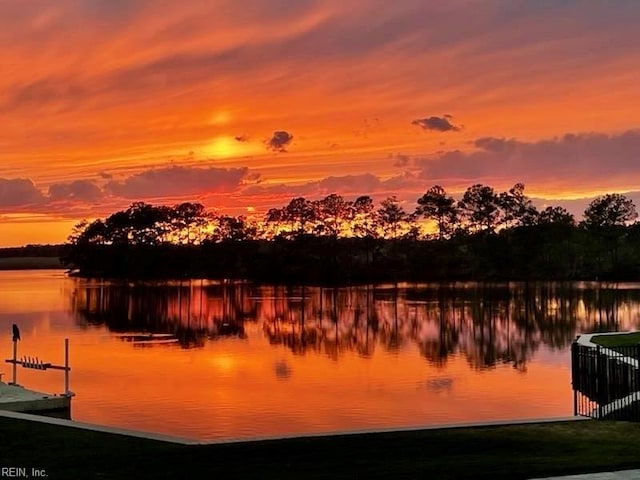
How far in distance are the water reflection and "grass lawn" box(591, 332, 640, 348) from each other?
11.2 feet

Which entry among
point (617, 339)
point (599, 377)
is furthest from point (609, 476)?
point (617, 339)

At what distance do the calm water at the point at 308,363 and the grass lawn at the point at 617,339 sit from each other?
146 centimetres

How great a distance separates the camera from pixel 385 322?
42656 mm

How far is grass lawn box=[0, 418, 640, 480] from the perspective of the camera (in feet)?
28.7

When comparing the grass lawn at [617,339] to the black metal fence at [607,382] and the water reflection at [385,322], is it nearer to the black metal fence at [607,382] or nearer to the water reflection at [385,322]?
the black metal fence at [607,382]

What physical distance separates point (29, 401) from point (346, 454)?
408 inches

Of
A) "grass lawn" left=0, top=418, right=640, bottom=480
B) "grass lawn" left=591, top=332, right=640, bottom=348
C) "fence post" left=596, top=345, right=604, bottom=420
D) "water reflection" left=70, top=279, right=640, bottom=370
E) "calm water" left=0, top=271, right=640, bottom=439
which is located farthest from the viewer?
"water reflection" left=70, top=279, right=640, bottom=370

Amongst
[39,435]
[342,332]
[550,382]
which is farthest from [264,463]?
[342,332]

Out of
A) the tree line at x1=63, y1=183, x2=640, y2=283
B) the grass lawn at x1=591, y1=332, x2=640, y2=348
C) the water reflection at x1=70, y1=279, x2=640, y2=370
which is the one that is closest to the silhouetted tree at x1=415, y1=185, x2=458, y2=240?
the tree line at x1=63, y1=183, x2=640, y2=283

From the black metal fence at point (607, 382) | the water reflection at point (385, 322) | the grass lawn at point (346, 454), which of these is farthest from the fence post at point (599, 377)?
the water reflection at point (385, 322)

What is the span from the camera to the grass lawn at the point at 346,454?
344 inches

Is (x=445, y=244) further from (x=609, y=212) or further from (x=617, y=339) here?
(x=617, y=339)

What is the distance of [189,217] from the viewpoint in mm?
130375

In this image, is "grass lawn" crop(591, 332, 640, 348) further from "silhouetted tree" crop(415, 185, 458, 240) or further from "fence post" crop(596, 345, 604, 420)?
"silhouetted tree" crop(415, 185, 458, 240)
